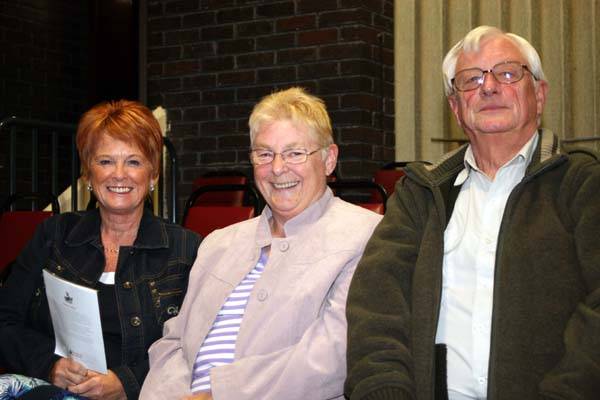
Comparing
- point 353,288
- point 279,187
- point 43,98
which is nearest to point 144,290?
point 279,187

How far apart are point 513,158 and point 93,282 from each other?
4.29ft

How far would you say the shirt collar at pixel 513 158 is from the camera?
7.00ft

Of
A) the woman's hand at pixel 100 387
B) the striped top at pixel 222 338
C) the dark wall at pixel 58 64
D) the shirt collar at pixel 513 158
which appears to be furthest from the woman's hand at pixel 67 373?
the dark wall at pixel 58 64

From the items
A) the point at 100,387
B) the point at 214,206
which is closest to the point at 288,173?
the point at 100,387

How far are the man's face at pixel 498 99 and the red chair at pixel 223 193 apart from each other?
2.37m

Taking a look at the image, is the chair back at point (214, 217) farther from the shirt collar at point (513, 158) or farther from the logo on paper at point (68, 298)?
the shirt collar at point (513, 158)

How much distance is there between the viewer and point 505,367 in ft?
6.20

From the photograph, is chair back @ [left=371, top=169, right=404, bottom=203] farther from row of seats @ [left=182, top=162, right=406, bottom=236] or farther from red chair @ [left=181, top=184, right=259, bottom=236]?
red chair @ [left=181, top=184, right=259, bottom=236]

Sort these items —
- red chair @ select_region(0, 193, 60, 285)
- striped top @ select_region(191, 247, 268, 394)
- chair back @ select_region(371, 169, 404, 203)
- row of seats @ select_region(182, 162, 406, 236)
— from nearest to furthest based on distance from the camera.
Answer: striped top @ select_region(191, 247, 268, 394), row of seats @ select_region(182, 162, 406, 236), red chair @ select_region(0, 193, 60, 285), chair back @ select_region(371, 169, 404, 203)

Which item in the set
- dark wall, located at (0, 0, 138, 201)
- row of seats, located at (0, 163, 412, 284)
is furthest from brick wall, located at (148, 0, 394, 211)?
dark wall, located at (0, 0, 138, 201)

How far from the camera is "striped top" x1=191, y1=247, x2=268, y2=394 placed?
7.43ft

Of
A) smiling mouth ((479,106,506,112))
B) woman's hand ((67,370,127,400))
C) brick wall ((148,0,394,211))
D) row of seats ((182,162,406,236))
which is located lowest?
woman's hand ((67,370,127,400))

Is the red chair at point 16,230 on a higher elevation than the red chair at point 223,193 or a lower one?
lower

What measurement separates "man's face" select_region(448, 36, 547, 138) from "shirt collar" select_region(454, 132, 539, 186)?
0.03 metres
